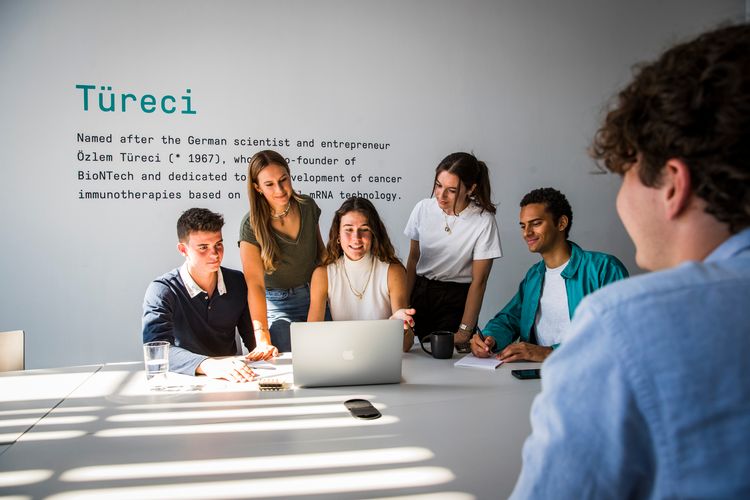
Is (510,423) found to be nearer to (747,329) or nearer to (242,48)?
(747,329)

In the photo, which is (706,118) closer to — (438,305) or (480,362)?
(480,362)

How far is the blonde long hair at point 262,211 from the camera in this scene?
9.43 ft

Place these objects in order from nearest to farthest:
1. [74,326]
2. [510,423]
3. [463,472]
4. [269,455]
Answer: [463,472] < [269,455] < [510,423] < [74,326]

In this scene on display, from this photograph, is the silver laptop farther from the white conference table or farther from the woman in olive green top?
the woman in olive green top

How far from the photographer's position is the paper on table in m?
2.25

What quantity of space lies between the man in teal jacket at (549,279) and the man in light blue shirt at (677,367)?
1.99m

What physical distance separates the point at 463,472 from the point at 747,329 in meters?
0.79

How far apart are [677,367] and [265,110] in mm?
3932

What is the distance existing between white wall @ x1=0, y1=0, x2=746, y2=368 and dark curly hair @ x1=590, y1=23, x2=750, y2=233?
3655 millimetres

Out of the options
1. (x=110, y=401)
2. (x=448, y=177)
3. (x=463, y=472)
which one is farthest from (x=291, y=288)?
(x=463, y=472)

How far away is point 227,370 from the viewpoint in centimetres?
208

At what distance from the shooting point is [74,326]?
13.1ft

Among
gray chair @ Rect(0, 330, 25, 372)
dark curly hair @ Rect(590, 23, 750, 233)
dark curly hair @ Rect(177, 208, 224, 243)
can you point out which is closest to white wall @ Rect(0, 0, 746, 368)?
dark curly hair @ Rect(177, 208, 224, 243)

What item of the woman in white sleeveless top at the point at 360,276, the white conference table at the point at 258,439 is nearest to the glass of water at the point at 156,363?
the white conference table at the point at 258,439
